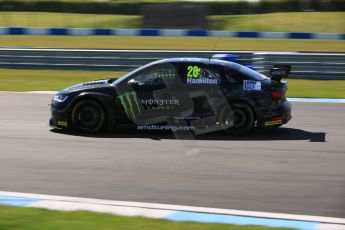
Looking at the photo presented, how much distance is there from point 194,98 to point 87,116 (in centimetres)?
181

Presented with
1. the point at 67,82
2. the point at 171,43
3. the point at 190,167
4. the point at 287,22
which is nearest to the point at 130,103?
the point at 190,167

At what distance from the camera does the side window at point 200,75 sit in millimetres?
9656

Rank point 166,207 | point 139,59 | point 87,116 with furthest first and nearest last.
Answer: point 139,59 < point 87,116 < point 166,207

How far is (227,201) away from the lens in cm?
623

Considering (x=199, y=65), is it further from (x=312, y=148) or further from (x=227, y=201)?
(x=227, y=201)

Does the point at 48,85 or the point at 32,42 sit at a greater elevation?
the point at 32,42

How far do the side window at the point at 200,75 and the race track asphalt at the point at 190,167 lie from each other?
895 millimetres

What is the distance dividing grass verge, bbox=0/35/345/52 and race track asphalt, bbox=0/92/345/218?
1745cm

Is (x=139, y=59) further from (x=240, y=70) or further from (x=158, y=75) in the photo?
(x=240, y=70)

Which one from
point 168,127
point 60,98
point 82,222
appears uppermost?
point 60,98

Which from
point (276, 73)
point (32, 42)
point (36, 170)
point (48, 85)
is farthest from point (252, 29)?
point (36, 170)

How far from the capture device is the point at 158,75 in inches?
382

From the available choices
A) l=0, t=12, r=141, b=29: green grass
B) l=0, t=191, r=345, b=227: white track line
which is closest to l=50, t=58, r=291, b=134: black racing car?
l=0, t=191, r=345, b=227: white track line

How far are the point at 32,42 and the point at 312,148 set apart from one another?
79.9ft
